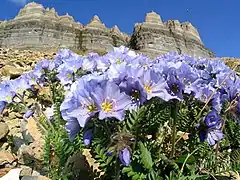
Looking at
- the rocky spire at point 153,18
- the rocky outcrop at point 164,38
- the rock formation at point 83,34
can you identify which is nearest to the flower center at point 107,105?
the rock formation at point 83,34

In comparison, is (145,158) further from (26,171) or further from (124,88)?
(26,171)

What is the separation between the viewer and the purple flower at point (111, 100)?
1322 millimetres

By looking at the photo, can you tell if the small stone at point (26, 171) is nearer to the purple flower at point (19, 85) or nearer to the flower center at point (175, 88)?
the purple flower at point (19, 85)

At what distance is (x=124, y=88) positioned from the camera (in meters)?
1.41

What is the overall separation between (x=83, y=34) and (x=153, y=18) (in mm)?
6542

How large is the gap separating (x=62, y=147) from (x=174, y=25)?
29.3 m

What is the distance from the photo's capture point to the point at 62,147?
1.90 m

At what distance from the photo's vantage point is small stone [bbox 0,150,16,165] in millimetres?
2642

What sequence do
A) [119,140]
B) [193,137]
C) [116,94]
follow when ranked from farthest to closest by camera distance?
[193,137] < [116,94] < [119,140]

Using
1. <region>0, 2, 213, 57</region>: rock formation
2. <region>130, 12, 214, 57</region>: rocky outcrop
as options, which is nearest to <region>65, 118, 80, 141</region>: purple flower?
<region>0, 2, 213, 57</region>: rock formation

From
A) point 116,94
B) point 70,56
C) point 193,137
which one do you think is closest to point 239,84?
point 193,137

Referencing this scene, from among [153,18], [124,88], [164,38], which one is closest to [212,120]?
[124,88]

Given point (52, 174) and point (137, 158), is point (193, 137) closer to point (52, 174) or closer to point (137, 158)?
point (137, 158)

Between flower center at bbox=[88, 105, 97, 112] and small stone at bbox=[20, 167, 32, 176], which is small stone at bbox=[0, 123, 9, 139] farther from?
flower center at bbox=[88, 105, 97, 112]
